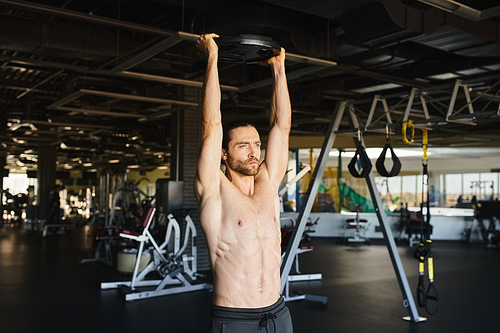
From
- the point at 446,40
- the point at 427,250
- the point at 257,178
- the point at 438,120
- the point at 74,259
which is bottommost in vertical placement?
the point at 74,259

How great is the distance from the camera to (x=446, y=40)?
4.94 m

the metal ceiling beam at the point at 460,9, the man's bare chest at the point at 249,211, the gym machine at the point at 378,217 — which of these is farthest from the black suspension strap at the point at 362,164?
the man's bare chest at the point at 249,211

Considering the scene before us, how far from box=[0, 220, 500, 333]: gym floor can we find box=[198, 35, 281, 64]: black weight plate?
117 inches

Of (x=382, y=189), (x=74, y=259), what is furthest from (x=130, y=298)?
(x=382, y=189)

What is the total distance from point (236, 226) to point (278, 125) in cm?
51

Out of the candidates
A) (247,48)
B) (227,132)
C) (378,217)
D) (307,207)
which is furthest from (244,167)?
(378,217)

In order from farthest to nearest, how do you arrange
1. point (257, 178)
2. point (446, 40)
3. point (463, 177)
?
point (463, 177)
point (446, 40)
point (257, 178)

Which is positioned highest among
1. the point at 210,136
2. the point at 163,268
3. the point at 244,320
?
the point at 210,136

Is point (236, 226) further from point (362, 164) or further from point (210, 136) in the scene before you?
point (362, 164)

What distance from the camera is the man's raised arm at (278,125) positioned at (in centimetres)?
203

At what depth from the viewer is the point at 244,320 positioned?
173 centimetres

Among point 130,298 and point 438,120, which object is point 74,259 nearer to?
point 130,298

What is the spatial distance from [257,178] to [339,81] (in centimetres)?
649

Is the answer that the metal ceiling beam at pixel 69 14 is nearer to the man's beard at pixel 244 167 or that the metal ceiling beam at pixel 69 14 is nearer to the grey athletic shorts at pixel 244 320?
the man's beard at pixel 244 167
